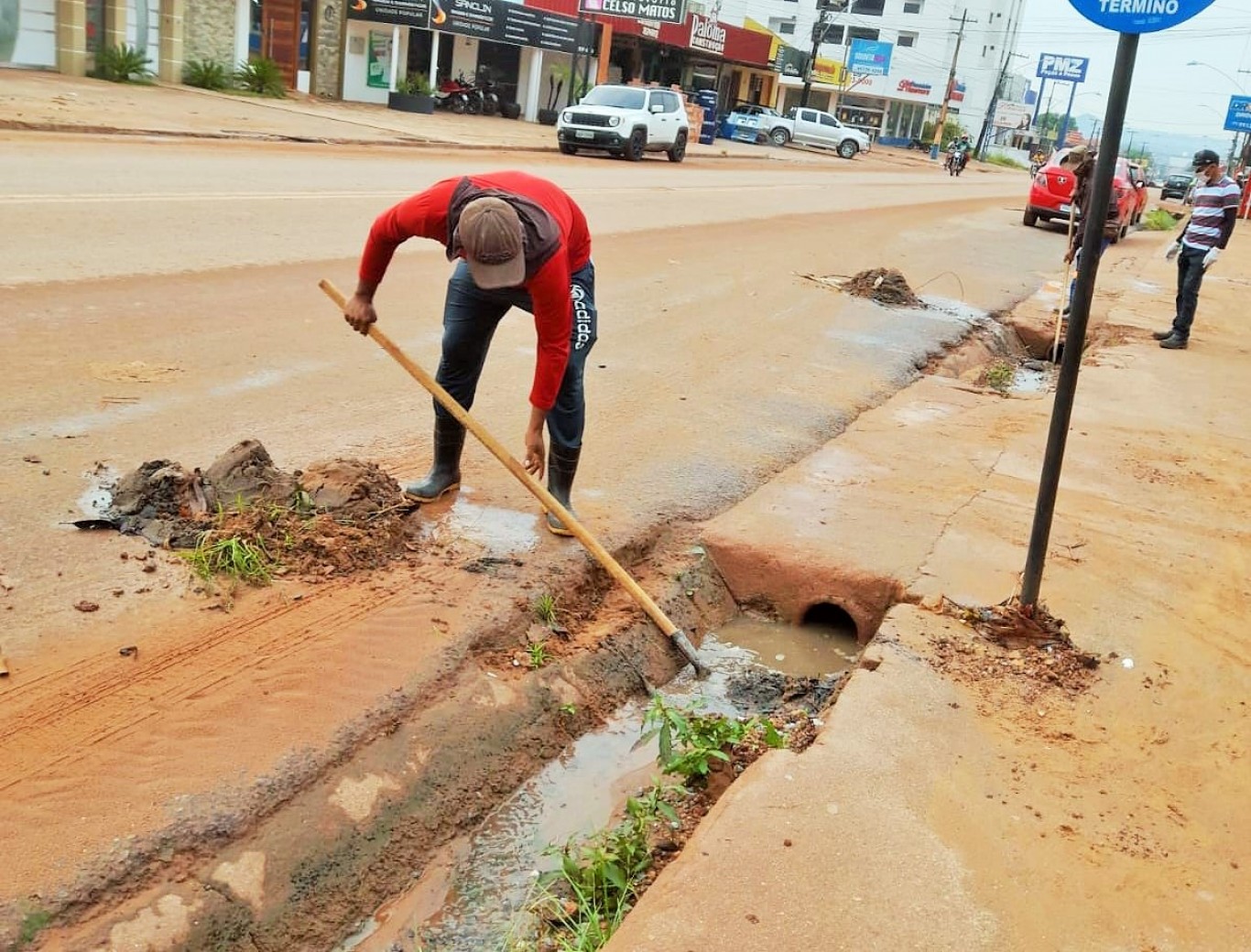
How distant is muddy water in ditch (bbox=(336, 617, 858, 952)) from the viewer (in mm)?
2908

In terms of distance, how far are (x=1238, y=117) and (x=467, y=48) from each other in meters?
32.6

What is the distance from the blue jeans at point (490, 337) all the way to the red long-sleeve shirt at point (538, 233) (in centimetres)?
24

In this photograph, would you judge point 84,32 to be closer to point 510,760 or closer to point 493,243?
point 493,243

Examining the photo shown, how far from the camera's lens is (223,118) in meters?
20.7

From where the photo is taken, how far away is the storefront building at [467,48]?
30938mm

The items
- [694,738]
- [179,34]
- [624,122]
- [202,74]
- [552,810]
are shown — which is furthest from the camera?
[624,122]

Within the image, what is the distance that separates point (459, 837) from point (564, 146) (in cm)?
2449

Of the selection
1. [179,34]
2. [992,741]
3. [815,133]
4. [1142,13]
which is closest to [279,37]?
[179,34]

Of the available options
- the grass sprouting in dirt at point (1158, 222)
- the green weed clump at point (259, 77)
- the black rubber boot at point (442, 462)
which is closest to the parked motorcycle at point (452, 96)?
the green weed clump at point (259, 77)

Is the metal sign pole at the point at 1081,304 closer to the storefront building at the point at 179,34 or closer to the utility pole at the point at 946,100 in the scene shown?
the storefront building at the point at 179,34

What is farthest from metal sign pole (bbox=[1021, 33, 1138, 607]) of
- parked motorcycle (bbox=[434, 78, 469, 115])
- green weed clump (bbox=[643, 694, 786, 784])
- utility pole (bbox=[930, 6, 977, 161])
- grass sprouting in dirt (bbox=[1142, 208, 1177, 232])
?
utility pole (bbox=[930, 6, 977, 161])

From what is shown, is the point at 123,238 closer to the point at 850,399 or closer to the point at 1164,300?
the point at 850,399

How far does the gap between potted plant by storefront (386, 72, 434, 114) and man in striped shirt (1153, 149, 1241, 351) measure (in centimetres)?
2422

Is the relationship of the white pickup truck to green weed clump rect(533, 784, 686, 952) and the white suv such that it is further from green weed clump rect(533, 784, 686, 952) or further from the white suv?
green weed clump rect(533, 784, 686, 952)
